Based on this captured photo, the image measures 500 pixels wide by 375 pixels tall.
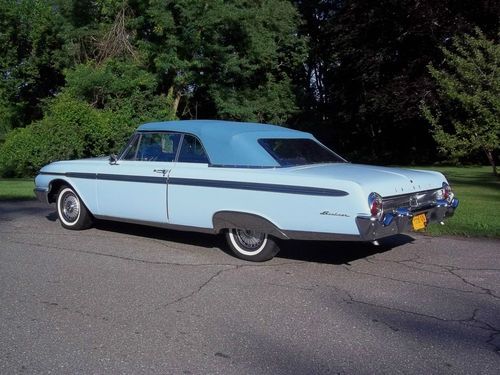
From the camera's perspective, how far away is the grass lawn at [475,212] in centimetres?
889

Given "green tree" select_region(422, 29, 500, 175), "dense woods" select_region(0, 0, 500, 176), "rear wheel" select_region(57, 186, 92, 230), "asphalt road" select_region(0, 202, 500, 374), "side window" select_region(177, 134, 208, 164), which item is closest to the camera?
"asphalt road" select_region(0, 202, 500, 374)

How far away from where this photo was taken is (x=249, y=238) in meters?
6.95

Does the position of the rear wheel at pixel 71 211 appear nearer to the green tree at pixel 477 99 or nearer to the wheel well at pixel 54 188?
the wheel well at pixel 54 188

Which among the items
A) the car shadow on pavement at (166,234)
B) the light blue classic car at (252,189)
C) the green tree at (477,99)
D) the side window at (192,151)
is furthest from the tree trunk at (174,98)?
the side window at (192,151)

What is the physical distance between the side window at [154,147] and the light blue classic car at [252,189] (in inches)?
0.5

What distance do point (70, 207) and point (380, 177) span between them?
4.91 metres

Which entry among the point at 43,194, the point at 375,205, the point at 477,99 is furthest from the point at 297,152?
the point at 477,99

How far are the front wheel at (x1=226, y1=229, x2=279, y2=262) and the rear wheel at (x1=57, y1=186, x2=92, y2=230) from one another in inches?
109

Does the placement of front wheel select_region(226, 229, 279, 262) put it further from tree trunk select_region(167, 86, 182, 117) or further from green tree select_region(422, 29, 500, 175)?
tree trunk select_region(167, 86, 182, 117)

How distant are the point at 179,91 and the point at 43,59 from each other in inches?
377

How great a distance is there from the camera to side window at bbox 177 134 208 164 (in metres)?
7.26

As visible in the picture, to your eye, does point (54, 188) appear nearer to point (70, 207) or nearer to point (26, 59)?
point (70, 207)

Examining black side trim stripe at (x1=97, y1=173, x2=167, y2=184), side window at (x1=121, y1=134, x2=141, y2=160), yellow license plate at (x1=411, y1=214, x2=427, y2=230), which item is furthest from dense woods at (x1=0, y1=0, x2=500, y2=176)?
black side trim stripe at (x1=97, y1=173, x2=167, y2=184)

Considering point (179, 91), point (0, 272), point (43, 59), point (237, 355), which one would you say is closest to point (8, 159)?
point (179, 91)
